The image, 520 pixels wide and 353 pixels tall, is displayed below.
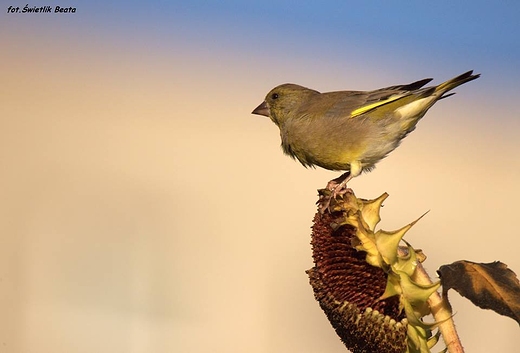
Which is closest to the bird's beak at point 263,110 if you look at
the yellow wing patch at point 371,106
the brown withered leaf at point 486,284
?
the yellow wing patch at point 371,106

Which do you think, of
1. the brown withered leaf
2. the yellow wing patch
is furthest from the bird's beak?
the brown withered leaf

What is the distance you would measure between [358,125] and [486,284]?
74 centimetres

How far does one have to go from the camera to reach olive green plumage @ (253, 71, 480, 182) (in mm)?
1417

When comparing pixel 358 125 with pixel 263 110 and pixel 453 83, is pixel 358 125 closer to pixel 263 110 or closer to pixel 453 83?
pixel 453 83

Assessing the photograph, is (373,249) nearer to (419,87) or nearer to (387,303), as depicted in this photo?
(387,303)

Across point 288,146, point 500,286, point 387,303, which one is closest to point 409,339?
point 387,303

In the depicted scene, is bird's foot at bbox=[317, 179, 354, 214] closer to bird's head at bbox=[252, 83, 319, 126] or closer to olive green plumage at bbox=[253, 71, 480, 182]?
olive green plumage at bbox=[253, 71, 480, 182]

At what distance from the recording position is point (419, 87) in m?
1.39

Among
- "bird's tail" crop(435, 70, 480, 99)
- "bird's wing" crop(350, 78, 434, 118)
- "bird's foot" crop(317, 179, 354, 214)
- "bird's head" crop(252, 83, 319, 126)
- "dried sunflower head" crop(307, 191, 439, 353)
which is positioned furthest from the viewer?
"bird's head" crop(252, 83, 319, 126)

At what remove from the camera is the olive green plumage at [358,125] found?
4.65 ft

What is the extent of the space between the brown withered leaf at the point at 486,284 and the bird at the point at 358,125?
0.61 meters

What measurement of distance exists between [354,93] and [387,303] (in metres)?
0.71

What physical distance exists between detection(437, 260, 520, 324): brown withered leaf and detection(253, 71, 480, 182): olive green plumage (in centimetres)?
64

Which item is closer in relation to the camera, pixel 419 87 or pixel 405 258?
pixel 405 258
